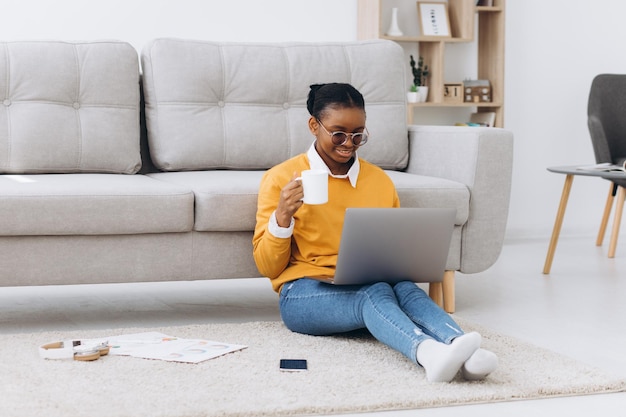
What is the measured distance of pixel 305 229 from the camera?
2.52 meters

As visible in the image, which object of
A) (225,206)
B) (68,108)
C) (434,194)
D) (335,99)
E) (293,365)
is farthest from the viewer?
(68,108)

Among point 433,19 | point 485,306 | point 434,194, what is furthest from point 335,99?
point 433,19

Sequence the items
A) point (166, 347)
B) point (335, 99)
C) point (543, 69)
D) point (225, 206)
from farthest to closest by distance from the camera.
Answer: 1. point (543, 69)
2. point (225, 206)
3. point (335, 99)
4. point (166, 347)

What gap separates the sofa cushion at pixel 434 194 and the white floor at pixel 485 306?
1.16 ft

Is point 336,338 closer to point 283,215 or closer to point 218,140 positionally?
point 283,215

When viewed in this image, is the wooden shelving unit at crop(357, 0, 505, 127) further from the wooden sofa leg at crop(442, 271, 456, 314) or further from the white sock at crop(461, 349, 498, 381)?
the white sock at crop(461, 349, 498, 381)

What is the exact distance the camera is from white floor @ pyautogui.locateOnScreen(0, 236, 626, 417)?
2.64 meters

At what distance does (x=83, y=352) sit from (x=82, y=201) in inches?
19.9

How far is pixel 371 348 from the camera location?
2.38 metres

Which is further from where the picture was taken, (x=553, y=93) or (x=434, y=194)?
(x=553, y=93)

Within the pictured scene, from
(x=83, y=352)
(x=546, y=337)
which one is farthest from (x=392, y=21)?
(x=83, y=352)

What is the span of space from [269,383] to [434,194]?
1056mm

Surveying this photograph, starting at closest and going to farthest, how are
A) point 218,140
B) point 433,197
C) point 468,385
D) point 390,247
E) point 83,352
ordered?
point 468,385 → point 83,352 → point 390,247 → point 433,197 → point 218,140

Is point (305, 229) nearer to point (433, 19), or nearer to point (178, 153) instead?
point (178, 153)
